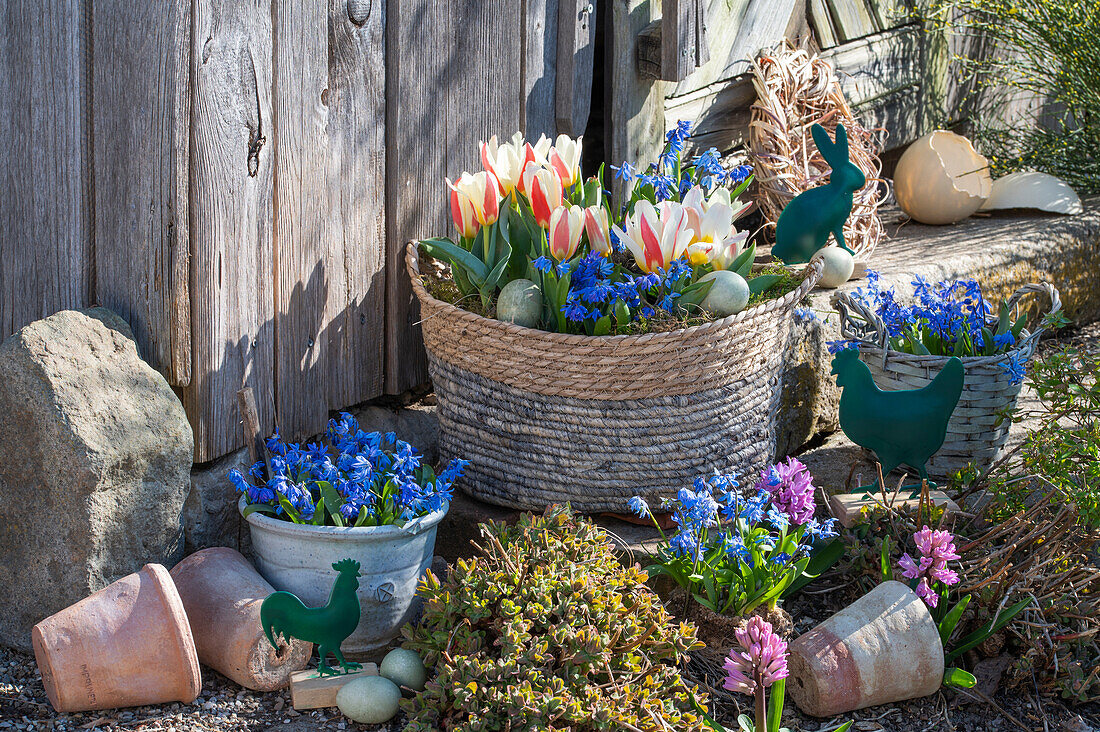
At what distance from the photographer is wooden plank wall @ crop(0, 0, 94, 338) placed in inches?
91.0

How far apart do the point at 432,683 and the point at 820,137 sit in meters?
1.92

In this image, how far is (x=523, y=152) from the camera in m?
2.73

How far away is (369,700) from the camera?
80.6 inches

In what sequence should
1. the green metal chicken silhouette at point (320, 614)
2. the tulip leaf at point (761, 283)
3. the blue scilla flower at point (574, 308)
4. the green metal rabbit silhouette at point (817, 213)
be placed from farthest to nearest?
the green metal rabbit silhouette at point (817, 213)
the tulip leaf at point (761, 283)
the blue scilla flower at point (574, 308)
the green metal chicken silhouette at point (320, 614)

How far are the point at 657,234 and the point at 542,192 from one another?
0.33m

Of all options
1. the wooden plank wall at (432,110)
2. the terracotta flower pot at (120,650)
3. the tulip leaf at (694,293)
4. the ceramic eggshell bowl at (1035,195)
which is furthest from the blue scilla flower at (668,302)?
the ceramic eggshell bowl at (1035,195)

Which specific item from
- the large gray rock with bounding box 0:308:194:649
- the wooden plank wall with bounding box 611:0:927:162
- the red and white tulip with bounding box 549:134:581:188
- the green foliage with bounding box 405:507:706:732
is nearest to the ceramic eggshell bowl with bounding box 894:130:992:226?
the wooden plank wall with bounding box 611:0:927:162

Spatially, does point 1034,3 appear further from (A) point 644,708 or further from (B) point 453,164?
(A) point 644,708

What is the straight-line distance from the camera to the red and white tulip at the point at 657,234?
8.12 ft

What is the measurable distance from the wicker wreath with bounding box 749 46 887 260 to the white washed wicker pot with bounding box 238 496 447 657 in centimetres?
204

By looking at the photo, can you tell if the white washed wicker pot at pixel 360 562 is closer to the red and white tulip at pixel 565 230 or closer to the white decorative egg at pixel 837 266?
the red and white tulip at pixel 565 230

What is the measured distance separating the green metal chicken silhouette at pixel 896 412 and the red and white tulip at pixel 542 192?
84 cm

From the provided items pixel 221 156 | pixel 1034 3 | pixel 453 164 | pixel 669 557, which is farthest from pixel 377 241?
pixel 1034 3

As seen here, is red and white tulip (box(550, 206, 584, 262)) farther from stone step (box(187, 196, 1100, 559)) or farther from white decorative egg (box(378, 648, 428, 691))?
white decorative egg (box(378, 648, 428, 691))
